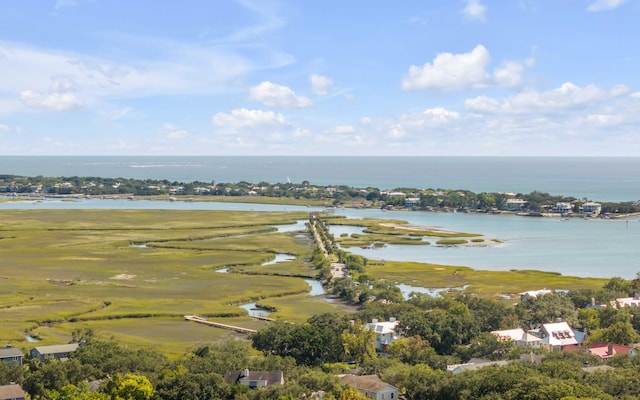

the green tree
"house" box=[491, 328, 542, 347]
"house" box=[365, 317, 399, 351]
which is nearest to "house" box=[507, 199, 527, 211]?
"house" box=[365, 317, 399, 351]

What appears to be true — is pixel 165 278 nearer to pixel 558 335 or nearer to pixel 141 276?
pixel 141 276

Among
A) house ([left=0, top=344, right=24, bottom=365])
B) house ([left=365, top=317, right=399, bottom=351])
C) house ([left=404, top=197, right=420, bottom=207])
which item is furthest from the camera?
house ([left=404, top=197, right=420, bottom=207])

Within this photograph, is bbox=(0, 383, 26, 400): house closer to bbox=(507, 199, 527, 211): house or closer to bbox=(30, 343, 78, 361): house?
bbox=(30, 343, 78, 361): house

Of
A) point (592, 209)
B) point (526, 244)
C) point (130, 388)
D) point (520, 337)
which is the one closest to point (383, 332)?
point (520, 337)

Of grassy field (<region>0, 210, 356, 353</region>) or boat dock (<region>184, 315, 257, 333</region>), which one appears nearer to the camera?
boat dock (<region>184, 315, 257, 333</region>)

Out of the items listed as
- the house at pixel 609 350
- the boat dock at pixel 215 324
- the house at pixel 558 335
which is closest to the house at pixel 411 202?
the boat dock at pixel 215 324

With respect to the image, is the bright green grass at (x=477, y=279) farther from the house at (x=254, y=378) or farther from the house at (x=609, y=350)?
the house at (x=254, y=378)

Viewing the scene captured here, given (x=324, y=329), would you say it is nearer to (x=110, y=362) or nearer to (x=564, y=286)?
(x=110, y=362)
